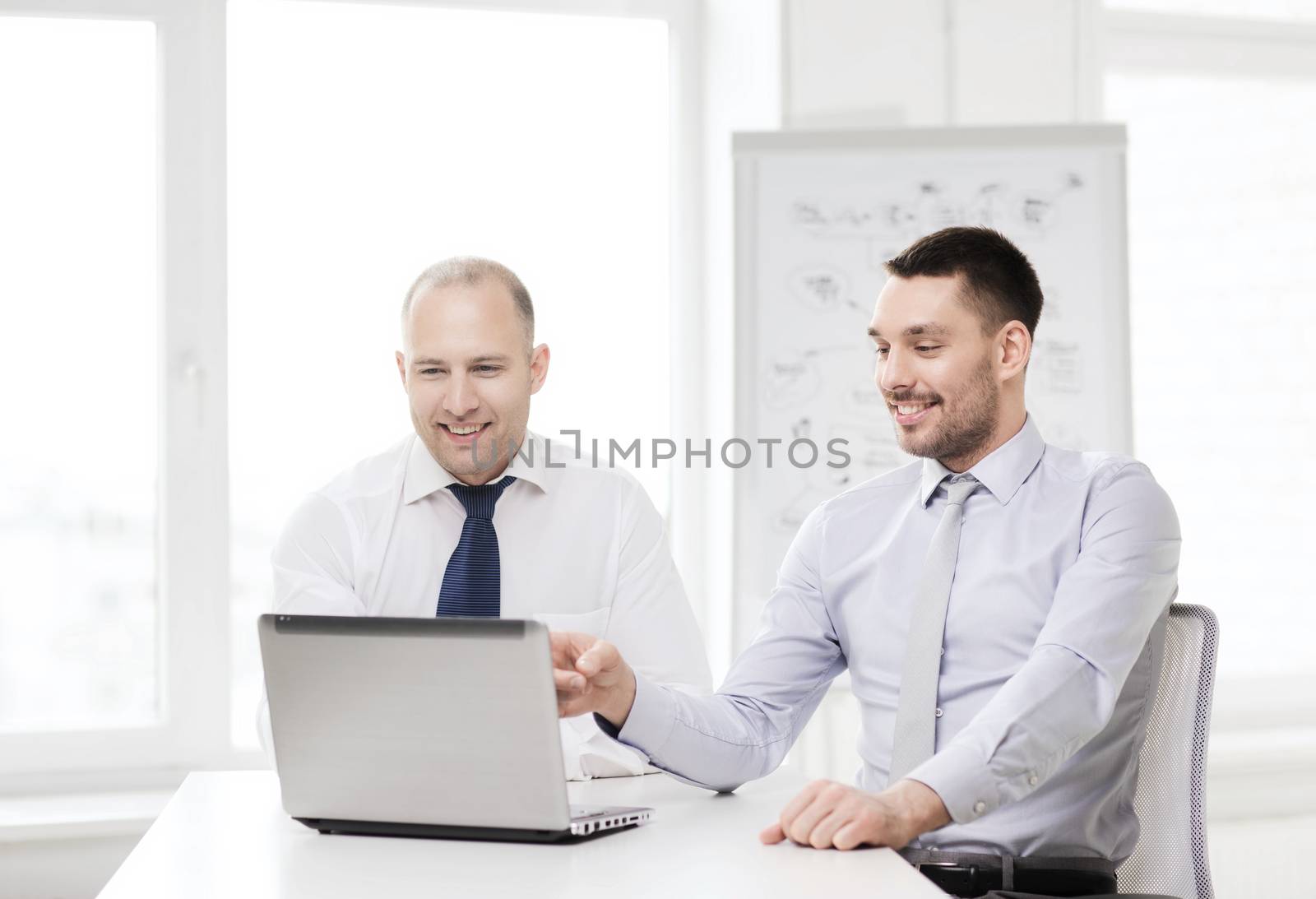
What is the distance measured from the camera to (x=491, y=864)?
125cm

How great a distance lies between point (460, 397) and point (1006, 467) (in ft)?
2.75

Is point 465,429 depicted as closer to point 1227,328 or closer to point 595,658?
point 595,658

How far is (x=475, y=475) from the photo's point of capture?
207 cm

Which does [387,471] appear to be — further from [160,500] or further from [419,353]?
[160,500]

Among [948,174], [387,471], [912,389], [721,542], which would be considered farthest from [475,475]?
[948,174]

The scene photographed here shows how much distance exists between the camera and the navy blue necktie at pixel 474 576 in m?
2.00

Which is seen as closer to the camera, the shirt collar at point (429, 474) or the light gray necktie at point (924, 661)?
the light gray necktie at point (924, 661)

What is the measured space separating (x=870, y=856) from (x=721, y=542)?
2.00 meters

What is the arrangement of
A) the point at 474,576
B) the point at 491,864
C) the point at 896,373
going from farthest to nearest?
the point at 474,576 → the point at 896,373 → the point at 491,864

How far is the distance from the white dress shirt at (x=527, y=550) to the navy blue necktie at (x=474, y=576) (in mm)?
54

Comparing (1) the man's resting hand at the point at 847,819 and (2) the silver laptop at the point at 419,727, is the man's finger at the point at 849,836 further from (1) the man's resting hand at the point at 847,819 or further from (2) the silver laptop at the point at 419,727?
(2) the silver laptop at the point at 419,727

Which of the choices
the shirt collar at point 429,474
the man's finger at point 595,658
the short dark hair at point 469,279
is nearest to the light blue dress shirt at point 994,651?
the man's finger at point 595,658

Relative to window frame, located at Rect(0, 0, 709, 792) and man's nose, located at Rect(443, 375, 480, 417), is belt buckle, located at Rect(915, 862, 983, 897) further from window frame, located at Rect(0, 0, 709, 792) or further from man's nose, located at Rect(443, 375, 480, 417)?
window frame, located at Rect(0, 0, 709, 792)

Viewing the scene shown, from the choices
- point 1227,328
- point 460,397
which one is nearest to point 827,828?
point 460,397
